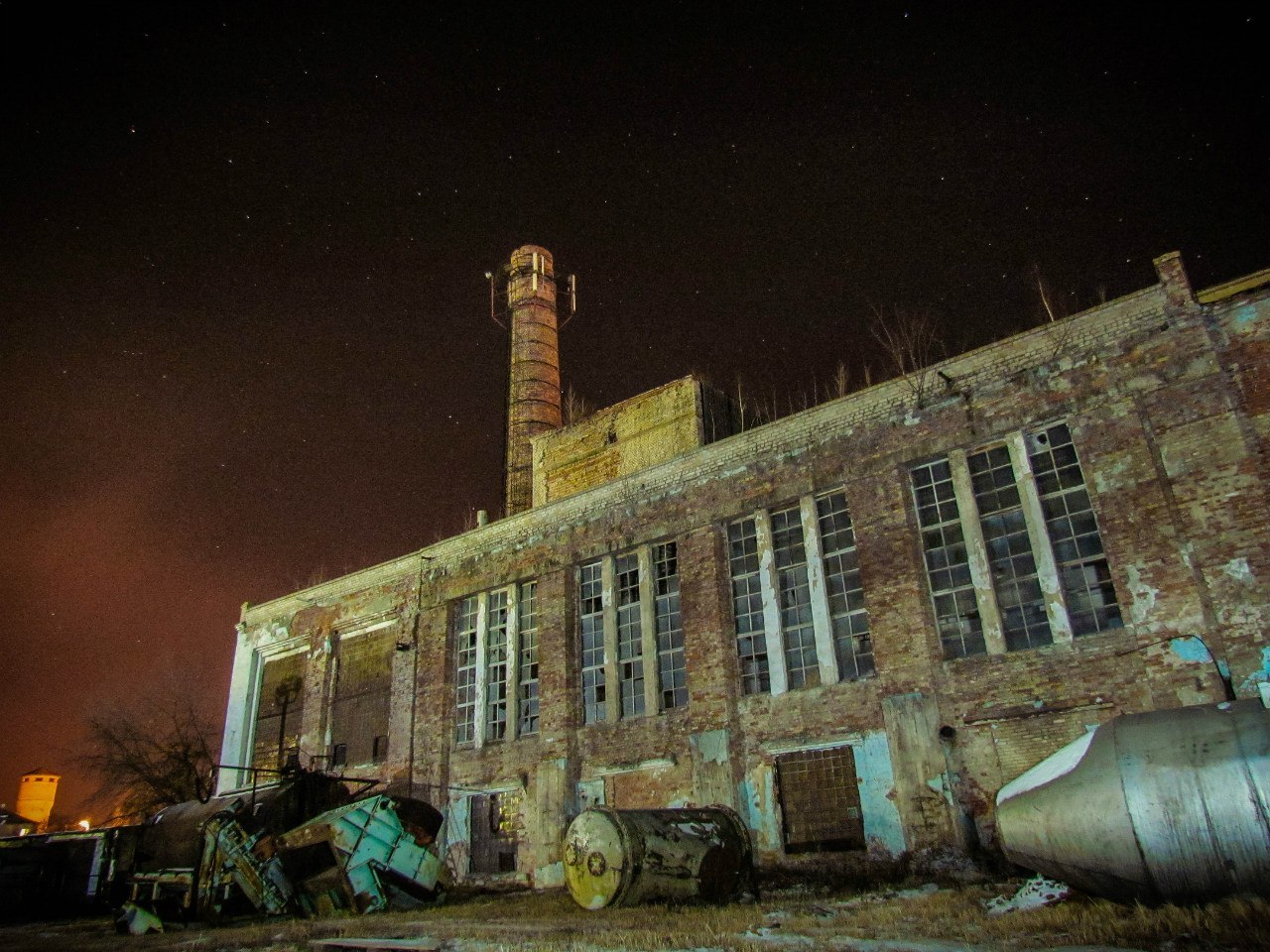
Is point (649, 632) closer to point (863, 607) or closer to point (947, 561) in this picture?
point (863, 607)

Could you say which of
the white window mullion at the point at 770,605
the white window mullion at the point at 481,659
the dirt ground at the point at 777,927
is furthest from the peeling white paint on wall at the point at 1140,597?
the white window mullion at the point at 481,659

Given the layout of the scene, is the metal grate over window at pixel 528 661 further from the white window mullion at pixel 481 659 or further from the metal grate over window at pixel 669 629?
the metal grate over window at pixel 669 629

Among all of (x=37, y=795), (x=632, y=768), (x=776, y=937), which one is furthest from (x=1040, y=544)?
(x=37, y=795)

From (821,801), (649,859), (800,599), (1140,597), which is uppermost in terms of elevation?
(800,599)

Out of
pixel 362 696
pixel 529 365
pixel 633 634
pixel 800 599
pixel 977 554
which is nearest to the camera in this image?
pixel 977 554

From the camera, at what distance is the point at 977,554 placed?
481 inches

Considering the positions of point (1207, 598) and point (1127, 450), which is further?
point (1127, 450)

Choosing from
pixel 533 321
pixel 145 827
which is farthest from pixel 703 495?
pixel 533 321

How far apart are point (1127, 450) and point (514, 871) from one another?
39.5ft

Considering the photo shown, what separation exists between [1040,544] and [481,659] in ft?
35.7

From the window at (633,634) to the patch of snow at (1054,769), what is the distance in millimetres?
7043

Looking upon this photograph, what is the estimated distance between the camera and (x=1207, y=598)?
10.2 meters

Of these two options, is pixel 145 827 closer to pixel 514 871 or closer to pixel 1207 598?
pixel 514 871

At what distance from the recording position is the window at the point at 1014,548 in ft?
37.5
